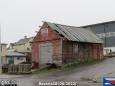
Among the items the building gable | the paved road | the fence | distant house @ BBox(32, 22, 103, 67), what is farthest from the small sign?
the building gable

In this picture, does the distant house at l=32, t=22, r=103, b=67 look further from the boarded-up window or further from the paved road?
the paved road

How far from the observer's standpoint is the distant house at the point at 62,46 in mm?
42188

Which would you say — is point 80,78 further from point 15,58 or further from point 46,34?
point 15,58

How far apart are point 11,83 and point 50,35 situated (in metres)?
32.3

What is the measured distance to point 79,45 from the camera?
44.5 m

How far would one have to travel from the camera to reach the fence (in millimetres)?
39750

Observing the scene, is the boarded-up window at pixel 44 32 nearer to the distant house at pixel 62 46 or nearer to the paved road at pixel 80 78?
the distant house at pixel 62 46

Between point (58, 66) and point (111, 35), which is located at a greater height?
point (111, 35)

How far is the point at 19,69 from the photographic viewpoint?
4047 centimetres

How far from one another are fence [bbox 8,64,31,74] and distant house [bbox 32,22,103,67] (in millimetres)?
4153

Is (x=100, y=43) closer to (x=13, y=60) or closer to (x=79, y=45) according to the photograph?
(x=79, y=45)

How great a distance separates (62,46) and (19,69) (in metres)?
6.39

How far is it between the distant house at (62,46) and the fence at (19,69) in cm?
415

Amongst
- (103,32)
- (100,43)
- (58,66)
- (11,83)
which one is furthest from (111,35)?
(11,83)
